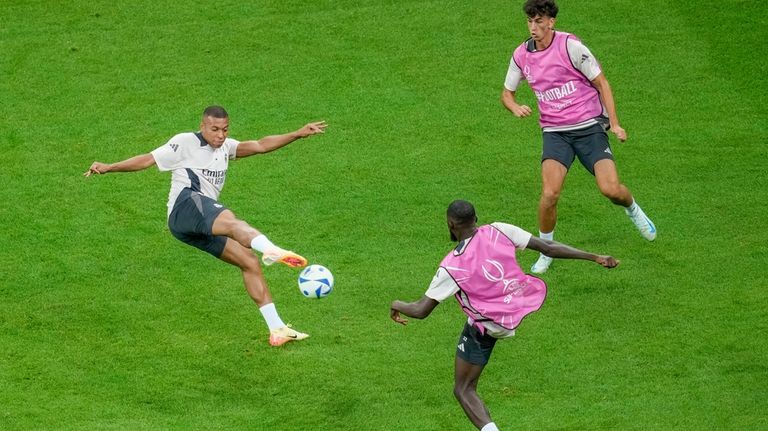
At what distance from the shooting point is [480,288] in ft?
32.8

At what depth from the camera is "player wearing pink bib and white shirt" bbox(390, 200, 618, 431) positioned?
32.6ft

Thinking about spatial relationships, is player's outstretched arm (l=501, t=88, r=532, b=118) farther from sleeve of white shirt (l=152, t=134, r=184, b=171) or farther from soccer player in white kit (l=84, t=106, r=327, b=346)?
sleeve of white shirt (l=152, t=134, r=184, b=171)

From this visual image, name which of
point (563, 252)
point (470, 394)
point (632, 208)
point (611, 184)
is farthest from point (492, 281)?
point (632, 208)

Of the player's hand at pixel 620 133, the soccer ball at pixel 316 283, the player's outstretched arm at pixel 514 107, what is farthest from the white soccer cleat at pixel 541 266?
the soccer ball at pixel 316 283

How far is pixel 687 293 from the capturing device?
1327 cm

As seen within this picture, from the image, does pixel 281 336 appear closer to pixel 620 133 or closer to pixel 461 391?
pixel 461 391


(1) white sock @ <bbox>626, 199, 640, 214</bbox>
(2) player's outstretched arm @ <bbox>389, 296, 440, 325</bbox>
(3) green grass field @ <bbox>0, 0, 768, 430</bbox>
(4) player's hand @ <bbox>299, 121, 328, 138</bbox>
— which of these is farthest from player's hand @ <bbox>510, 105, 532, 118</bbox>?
(2) player's outstretched arm @ <bbox>389, 296, 440, 325</bbox>

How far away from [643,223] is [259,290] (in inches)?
171

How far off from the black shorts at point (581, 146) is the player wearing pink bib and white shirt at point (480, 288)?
3.09 metres

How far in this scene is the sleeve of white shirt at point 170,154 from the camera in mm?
12516

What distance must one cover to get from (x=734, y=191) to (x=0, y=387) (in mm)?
8931

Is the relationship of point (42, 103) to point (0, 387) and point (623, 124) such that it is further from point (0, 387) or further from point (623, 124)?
point (623, 124)

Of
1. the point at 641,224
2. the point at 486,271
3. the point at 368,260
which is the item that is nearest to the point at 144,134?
the point at 368,260

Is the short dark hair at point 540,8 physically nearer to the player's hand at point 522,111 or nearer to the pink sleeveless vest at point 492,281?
the player's hand at point 522,111
